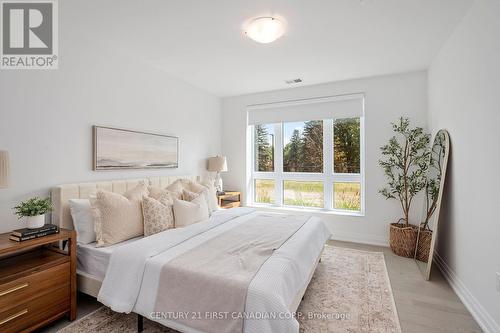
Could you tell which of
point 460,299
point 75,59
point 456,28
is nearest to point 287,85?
point 456,28

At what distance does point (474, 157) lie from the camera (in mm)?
2135

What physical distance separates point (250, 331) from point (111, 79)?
9.83ft

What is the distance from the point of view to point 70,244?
1.98m

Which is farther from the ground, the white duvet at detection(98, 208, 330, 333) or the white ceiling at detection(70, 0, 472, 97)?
the white ceiling at detection(70, 0, 472, 97)

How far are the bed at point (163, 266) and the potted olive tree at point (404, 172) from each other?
4.97 ft

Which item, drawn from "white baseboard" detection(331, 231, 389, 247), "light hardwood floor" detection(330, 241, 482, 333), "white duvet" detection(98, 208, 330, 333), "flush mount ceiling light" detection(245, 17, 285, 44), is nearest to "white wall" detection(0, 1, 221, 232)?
"white duvet" detection(98, 208, 330, 333)

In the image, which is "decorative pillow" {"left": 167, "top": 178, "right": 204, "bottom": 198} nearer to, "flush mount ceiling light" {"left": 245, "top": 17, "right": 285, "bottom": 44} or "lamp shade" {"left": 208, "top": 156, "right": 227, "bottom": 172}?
"lamp shade" {"left": 208, "top": 156, "right": 227, "bottom": 172}

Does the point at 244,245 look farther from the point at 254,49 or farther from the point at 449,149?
the point at 449,149

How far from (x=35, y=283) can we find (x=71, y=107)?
5.46ft

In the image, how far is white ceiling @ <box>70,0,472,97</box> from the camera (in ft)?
6.84

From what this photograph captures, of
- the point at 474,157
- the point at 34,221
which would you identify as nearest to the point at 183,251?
the point at 34,221

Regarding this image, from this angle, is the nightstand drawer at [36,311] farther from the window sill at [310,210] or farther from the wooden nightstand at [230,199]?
the window sill at [310,210]

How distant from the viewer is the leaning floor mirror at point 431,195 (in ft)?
9.25

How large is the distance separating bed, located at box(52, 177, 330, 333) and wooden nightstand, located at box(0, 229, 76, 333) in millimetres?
175
